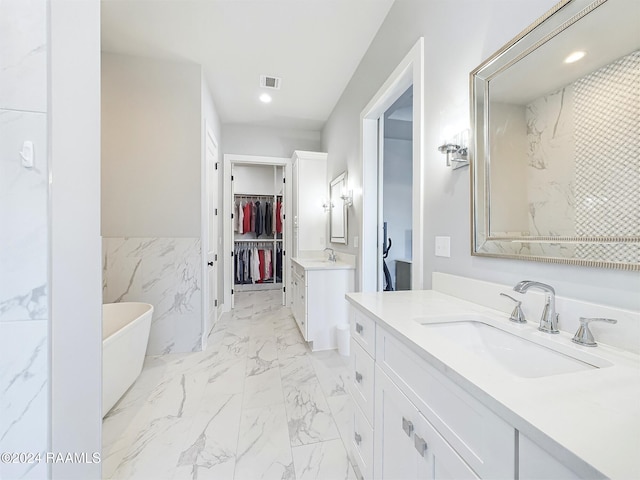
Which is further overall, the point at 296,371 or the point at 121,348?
the point at 296,371

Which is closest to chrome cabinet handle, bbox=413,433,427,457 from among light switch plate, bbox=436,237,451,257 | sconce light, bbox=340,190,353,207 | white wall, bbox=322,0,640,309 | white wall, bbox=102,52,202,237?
white wall, bbox=322,0,640,309

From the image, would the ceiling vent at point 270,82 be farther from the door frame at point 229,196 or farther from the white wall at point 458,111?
the white wall at point 458,111

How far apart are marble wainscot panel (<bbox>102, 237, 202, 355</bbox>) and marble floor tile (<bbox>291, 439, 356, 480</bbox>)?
1697mm

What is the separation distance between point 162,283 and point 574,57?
3109mm

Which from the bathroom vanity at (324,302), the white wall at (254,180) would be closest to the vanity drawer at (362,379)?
the bathroom vanity at (324,302)

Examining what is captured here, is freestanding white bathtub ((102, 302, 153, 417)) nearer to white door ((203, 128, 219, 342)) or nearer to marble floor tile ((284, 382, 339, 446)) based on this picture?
white door ((203, 128, 219, 342))

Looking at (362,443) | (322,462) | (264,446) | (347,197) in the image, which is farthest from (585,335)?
(347,197)

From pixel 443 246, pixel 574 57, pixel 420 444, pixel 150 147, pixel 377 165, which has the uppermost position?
pixel 150 147

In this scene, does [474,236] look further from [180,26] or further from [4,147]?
[180,26]

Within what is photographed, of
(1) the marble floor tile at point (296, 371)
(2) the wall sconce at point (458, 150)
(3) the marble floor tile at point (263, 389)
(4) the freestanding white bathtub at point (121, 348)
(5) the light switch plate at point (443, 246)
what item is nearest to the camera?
(2) the wall sconce at point (458, 150)

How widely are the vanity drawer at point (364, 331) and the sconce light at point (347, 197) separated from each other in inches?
68.1

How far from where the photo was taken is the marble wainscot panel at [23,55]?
746mm

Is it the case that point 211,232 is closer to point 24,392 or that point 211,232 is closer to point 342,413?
point 342,413

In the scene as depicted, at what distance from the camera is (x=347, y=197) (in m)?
2.88
